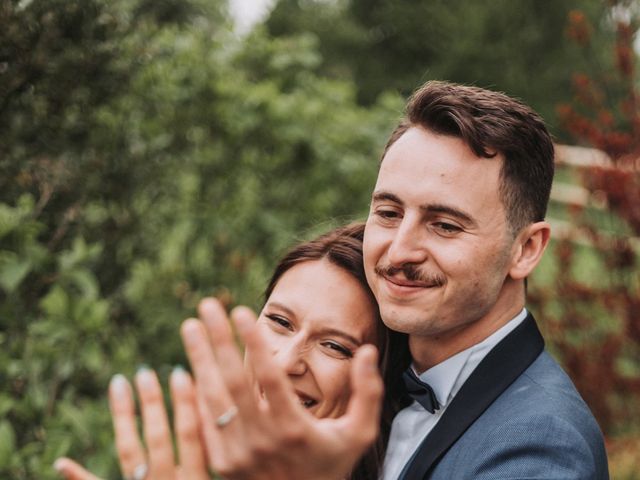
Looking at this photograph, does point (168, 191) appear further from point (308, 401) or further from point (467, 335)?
point (467, 335)

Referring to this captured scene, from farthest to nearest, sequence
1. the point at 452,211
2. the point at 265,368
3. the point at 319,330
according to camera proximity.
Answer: the point at 319,330
the point at 452,211
the point at 265,368

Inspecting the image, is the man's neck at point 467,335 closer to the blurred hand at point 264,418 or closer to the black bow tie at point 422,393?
Result: the black bow tie at point 422,393

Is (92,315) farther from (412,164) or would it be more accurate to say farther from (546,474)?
(546,474)

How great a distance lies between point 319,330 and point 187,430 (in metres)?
1.07

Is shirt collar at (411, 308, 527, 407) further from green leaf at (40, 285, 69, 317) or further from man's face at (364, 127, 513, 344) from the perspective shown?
green leaf at (40, 285, 69, 317)

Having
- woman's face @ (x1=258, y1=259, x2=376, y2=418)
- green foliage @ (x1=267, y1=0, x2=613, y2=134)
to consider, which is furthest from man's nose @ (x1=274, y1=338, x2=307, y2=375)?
green foliage @ (x1=267, y1=0, x2=613, y2=134)

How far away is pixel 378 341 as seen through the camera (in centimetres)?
253

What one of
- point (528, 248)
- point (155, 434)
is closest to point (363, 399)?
point (155, 434)

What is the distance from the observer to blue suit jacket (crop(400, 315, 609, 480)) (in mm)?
1830

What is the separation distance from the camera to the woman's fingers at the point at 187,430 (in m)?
1.33

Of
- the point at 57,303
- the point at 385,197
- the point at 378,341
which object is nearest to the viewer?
the point at 385,197

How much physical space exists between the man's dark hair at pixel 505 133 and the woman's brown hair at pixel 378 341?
0.52 m

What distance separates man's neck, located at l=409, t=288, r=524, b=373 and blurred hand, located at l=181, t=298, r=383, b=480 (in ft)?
3.41

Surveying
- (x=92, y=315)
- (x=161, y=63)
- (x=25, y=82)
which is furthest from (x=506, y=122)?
(x=161, y=63)
